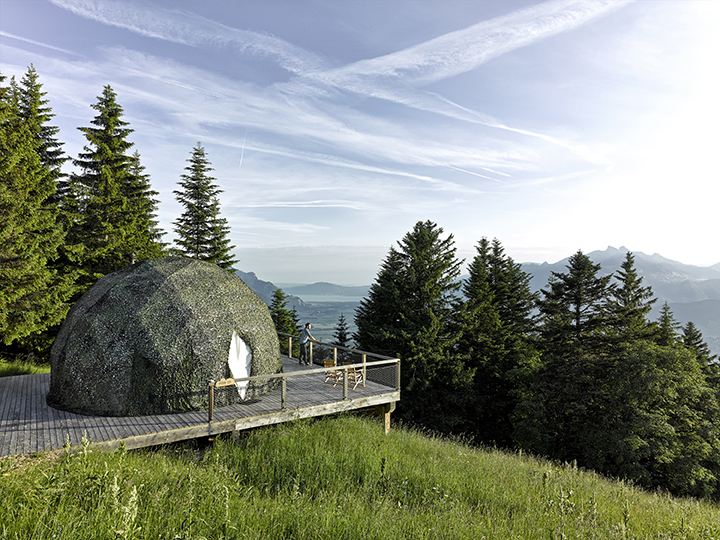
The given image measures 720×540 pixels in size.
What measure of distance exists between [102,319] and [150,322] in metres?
1.43

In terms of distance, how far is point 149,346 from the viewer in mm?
10359

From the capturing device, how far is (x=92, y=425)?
9125 millimetres


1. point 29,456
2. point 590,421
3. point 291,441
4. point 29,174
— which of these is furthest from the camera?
point 590,421

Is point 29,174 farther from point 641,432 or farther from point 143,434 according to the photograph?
point 641,432

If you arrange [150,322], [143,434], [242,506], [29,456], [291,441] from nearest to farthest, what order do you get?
1. [242,506]
2. [29,456]
3. [143,434]
4. [291,441]
5. [150,322]

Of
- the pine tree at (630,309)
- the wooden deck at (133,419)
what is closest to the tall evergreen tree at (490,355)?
the pine tree at (630,309)

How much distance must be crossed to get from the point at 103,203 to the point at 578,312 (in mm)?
33210

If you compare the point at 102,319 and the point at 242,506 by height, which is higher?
the point at 102,319

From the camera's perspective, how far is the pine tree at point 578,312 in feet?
86.0

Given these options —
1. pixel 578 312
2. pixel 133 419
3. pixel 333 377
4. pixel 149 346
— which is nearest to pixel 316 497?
pixel 133 419

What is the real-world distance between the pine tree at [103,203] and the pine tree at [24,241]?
76.5 inches

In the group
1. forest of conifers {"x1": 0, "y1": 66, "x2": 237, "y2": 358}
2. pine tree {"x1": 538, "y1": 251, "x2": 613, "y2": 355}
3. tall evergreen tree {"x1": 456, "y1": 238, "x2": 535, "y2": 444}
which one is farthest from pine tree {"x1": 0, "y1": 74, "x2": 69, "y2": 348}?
pine tree {"x1": 538, "y1": 251, "x2": 613, "y2": 355}

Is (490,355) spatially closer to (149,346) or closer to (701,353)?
(701,353)

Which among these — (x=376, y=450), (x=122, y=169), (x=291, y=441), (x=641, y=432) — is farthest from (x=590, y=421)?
(x=122, y=169)
